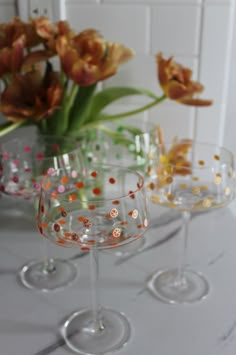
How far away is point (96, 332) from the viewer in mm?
697

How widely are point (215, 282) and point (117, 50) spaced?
16.7 inches

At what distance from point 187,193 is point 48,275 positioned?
276mm

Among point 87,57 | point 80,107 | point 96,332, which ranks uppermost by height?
point 87,57

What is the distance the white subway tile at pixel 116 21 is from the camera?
95cm

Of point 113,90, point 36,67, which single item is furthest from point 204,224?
point 36,67

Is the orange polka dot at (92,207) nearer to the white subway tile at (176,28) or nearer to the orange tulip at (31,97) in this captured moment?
the orange tulip at (31,97)

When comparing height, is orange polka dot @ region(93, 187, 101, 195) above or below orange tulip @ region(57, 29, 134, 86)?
below

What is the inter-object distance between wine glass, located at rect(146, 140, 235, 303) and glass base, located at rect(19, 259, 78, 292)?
5.5 inches

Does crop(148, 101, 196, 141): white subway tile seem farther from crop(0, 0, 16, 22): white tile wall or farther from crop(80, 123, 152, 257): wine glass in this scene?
crop(0, 0, 16, 22): white tile wall

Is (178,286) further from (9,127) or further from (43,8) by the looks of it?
(43,8)

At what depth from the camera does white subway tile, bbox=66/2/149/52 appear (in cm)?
95

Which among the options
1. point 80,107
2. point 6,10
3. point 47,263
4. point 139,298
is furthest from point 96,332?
point 6,10

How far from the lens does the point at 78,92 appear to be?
91cm

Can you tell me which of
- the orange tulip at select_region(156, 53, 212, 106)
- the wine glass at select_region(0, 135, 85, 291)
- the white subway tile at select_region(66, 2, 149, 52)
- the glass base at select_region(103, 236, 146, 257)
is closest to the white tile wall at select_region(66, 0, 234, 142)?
the white subway tile at select_region(66, 2, 149, 52)
